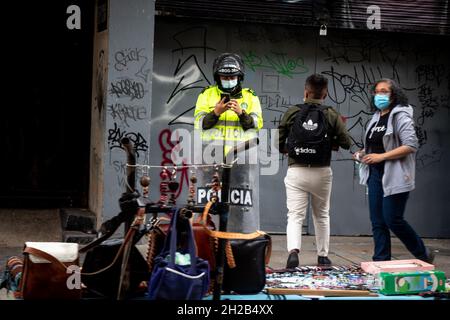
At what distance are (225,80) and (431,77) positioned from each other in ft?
14.4

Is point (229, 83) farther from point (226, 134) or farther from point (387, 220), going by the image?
point (387, 220)

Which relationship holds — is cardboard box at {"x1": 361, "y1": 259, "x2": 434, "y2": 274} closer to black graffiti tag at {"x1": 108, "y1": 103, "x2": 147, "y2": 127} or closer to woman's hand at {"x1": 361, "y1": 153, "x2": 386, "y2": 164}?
woman's hand at {"x1": 361, "y1": 153, "x2": 386, "y2": 164}

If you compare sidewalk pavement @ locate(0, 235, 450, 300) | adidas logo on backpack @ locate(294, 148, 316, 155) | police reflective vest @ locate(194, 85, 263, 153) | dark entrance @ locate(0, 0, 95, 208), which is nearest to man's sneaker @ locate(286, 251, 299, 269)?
sidewalk pavement @ locate(0, 235, 450, 300)

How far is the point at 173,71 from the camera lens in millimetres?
8578

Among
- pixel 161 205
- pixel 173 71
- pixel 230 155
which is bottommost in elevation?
pixel 161 205

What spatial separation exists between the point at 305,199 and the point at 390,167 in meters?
0.84

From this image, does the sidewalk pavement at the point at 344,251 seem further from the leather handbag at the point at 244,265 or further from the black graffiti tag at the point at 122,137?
the leather handbag at the point at 244,265

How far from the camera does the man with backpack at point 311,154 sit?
6359mm

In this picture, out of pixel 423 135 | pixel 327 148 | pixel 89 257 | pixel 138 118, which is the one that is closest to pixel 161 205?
pixel 89 257

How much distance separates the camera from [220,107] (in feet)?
19.3

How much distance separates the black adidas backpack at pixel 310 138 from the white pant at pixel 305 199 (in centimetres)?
12

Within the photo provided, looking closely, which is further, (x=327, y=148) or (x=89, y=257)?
(x=327, y=148)

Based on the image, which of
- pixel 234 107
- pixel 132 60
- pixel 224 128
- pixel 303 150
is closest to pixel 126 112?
pixel 132 60
